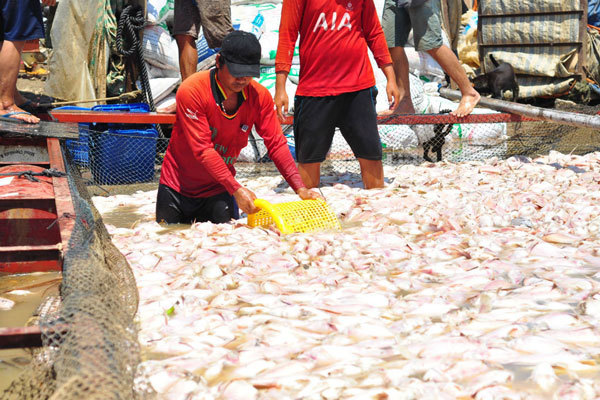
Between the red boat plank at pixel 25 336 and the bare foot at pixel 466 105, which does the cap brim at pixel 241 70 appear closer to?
the red boat plank at pixel 25 336

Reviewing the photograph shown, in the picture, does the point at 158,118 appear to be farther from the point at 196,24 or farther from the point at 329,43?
the point at 329,43

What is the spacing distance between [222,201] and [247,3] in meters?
5.11

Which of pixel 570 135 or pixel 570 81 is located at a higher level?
pixel 570 81

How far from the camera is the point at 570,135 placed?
8094 mm

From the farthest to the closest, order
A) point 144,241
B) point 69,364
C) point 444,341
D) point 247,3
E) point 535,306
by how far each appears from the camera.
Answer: point 247,3
point 144,241
point 535,306
point 444,341
point 69,364

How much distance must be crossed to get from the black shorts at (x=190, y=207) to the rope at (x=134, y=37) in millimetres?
3347

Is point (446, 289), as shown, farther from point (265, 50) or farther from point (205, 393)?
point (265, 50)

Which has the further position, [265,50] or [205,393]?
[265,50]

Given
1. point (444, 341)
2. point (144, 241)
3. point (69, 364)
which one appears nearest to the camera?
point (69, 364)

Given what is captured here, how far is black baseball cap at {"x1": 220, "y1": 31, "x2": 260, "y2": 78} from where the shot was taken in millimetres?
3621

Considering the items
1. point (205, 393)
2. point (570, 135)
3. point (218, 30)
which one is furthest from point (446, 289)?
point (570, 135)

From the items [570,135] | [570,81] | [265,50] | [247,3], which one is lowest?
[570,135]

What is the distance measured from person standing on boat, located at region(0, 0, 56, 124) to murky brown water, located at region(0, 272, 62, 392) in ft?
7.72

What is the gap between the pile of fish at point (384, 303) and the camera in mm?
1938
